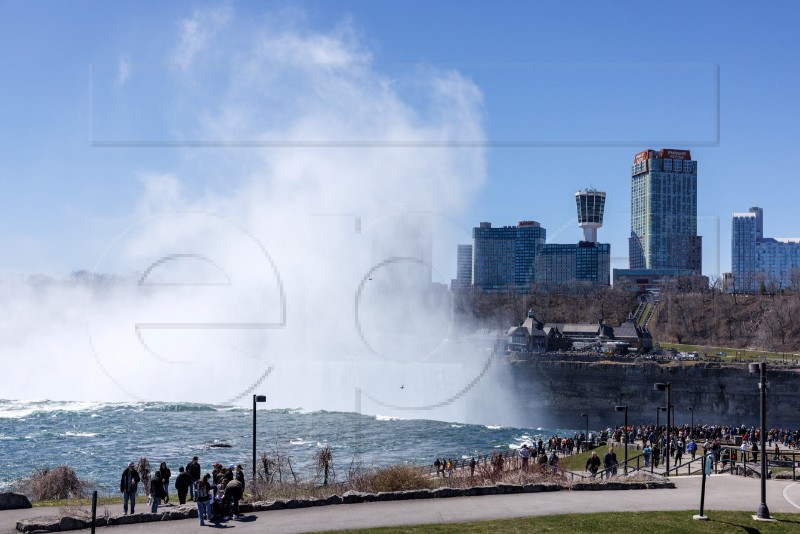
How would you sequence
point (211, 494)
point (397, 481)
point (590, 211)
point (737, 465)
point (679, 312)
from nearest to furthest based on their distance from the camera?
point (211, 494) < point (397, 481) < point (737, 465) < point (679, 312) < point (590, 211)

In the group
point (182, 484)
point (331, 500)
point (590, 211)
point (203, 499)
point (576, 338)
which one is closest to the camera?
point (203, 499)

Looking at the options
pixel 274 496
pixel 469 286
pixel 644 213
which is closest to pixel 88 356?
pixel 274 496

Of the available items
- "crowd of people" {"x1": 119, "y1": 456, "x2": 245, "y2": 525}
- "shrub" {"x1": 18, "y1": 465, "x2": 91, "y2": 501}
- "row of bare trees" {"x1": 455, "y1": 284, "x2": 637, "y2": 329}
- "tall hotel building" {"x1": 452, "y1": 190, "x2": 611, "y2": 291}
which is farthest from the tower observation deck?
"crowd of people" {"x1": 119, "y1": 456, "x2": 245, "y2": 525}

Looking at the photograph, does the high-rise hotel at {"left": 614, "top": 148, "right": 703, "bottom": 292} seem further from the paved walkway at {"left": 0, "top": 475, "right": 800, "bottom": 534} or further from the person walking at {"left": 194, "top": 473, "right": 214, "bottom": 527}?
the person walking at {"left": 194, "top": 473, "right": 214, "bottom": 527}

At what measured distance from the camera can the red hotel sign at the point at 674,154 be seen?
179m

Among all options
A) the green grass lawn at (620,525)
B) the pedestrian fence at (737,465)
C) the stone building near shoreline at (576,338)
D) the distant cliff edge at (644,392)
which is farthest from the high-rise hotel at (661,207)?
the green grass lawn at (620,525)

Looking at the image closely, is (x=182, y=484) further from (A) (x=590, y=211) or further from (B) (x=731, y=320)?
(A) (x=590, y=211)

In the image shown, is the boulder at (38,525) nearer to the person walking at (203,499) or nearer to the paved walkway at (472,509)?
the paved walkway at (472,509)

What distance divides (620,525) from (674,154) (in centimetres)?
18116

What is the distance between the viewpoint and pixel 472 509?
14.4m

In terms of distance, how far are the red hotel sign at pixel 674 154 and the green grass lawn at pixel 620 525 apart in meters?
177

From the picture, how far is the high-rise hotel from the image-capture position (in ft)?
551

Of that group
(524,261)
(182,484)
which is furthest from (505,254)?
(182,484)

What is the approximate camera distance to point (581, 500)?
15.4m
